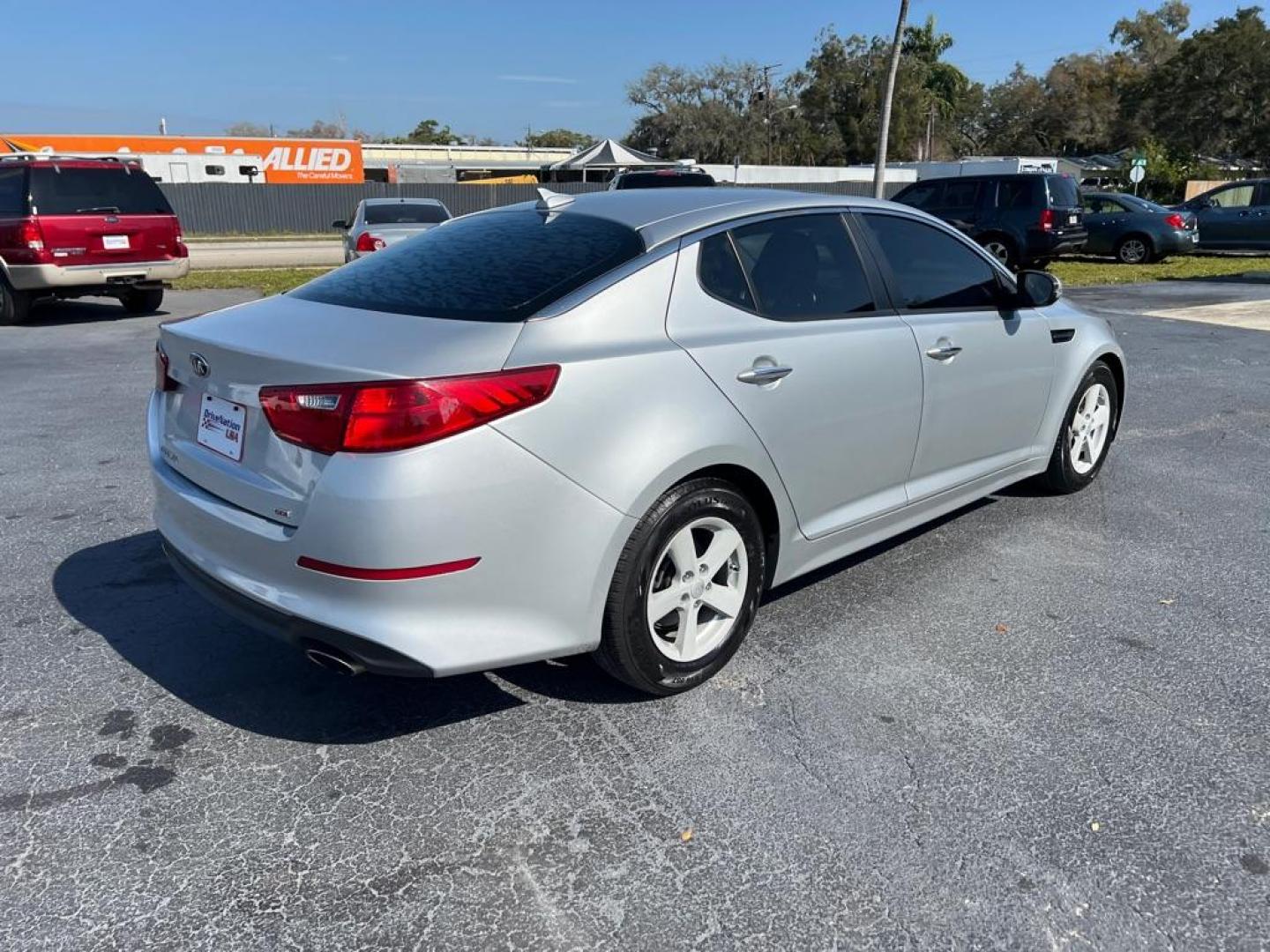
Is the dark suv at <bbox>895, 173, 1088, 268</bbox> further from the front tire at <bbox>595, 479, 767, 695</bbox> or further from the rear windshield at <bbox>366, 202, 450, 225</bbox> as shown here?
the front tire at <bbox>595, 479, 767, 695</bbox>

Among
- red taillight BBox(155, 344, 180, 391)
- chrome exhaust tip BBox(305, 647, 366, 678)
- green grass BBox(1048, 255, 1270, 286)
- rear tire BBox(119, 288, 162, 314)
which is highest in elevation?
green grass BBox(1048, 255, 1270, 286)

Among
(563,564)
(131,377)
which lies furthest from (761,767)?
(131,377)

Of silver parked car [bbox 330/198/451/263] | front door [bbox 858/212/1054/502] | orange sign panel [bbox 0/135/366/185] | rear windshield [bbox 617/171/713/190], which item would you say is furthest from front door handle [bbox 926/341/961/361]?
orange sign panel [bbox 0/135/366/185]

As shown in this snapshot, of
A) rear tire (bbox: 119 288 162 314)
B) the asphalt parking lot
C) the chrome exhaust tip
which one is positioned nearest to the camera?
the asphalt parking lot

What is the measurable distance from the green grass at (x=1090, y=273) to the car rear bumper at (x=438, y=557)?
509 inches

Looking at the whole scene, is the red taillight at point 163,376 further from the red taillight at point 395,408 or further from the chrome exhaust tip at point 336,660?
the chrome exhaust tip at point 336,660

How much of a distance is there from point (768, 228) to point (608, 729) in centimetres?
184

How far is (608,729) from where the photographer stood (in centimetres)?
307

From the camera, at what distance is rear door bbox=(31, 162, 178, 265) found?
36.4 feet

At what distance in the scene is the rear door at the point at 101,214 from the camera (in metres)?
11.1

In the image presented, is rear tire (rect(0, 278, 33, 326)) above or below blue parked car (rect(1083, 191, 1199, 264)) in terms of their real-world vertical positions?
below

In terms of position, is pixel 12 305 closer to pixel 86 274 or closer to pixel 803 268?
pixel 86 274

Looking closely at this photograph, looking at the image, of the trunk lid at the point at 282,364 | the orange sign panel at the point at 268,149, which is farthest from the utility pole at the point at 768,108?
the trunk lid at the point at 282,364

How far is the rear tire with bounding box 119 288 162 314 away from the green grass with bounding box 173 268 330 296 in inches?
55.1
